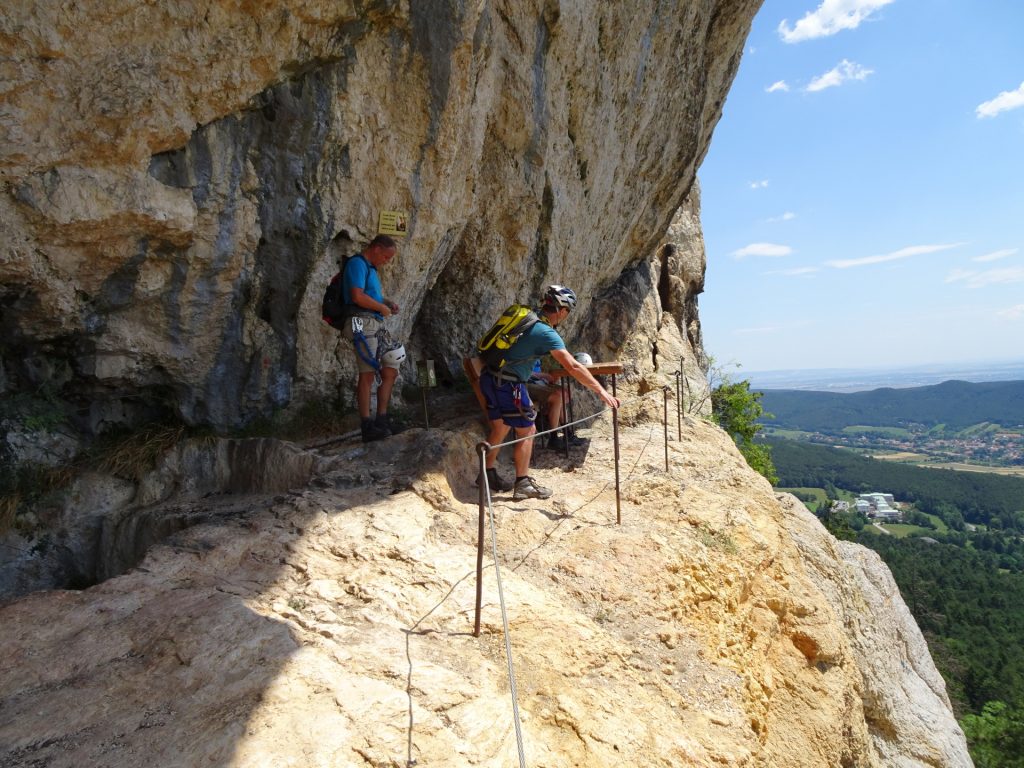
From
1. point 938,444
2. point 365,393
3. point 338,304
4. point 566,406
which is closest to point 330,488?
point 365,393

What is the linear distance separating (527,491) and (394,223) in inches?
148

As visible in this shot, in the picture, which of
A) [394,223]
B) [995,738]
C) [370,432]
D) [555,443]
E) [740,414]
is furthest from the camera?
[995,738]

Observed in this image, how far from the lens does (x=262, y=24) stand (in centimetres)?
570

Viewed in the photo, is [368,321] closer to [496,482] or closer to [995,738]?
[496,482]

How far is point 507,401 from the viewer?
6.36 metres

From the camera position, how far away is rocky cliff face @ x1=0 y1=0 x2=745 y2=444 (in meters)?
5.08

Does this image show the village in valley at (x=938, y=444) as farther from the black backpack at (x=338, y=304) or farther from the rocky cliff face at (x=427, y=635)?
the black backpack at (x=338, y=304)

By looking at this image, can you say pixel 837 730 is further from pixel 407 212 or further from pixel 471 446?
pixel 407 212

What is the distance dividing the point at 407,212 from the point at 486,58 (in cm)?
217

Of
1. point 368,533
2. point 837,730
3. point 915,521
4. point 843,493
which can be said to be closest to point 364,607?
point 368,533

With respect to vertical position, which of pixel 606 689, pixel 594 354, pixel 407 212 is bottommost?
pixel 606 689

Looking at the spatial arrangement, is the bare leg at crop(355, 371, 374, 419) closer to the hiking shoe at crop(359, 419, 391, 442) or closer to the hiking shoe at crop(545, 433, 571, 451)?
the hiking shoe at crop(359, 419, 391, 442)

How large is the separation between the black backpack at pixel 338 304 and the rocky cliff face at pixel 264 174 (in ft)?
1.81

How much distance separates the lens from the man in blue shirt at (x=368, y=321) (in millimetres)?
6629
